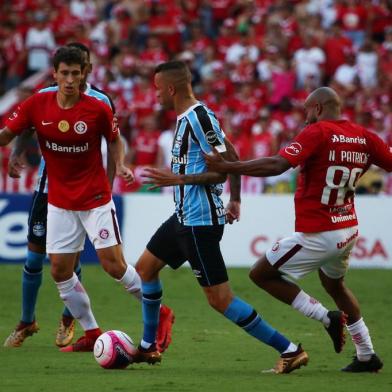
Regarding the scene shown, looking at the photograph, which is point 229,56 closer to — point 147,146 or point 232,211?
point 147,146

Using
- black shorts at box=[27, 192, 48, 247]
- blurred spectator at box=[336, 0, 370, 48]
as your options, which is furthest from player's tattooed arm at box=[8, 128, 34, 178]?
blurred spectator at box=[336, 0, 370, 48]

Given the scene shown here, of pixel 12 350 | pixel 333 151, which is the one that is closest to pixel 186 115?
pixel 333 151

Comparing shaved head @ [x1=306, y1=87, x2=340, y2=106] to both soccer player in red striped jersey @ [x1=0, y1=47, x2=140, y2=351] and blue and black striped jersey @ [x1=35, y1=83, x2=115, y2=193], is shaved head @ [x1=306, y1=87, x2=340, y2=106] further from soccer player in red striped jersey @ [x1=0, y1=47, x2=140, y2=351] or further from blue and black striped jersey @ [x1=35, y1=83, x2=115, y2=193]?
blue and black striped jersey @ [x1=35, y1=83, x2=115, y2=193]

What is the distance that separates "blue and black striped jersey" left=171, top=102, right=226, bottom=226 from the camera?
8.20 m

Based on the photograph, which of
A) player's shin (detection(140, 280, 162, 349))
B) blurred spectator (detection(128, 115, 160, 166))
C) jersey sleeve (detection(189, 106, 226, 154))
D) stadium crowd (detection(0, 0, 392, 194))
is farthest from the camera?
stadium crowd (detection(0, 0, 392, 194))

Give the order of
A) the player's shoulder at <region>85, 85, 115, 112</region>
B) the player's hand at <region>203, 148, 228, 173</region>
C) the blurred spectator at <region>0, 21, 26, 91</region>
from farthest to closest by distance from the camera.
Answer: the blurred spectator at <region>0, 21, 26, 91</region> < the player's shoulder at <region>85, 85, 115, 112</region> < the player's hand at <region>203, 148, 228, 173</region>

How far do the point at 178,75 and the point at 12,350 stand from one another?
2899 millimetres

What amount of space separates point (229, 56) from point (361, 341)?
15362 millimetres

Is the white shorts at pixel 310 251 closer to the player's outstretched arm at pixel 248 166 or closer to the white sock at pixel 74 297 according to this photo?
the player's outstretched arm at pixel 248 166

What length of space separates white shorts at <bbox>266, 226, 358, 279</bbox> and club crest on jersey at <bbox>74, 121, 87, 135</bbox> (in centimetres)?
177

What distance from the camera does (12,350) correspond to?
9.66 metres

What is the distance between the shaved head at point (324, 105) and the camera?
8461mm

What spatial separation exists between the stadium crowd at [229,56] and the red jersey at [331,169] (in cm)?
1003

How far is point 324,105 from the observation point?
8.46 metres
